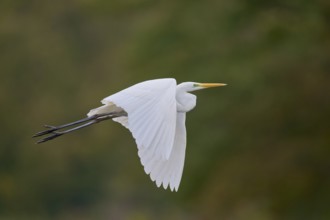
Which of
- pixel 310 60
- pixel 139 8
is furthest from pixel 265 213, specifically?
pixel 139 8

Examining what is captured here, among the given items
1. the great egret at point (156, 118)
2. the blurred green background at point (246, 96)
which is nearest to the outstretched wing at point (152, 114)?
the great egret at point (156, 118)

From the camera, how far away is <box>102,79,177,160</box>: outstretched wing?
6543 millimetres

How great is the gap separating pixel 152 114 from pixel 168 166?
1.91 feet

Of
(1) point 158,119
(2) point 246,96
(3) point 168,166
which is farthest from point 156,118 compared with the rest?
(2) point 246,96

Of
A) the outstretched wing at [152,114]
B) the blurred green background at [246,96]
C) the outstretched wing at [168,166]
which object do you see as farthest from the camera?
the blurred green background at [246,96]

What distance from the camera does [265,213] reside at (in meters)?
12.8

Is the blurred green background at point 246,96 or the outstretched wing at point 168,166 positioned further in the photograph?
the blurred green background at point 246,96

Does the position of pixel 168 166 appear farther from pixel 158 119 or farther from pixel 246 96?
pixel 246 96

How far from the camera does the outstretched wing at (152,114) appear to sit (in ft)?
21.5

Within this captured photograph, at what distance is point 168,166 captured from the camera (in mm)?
7219

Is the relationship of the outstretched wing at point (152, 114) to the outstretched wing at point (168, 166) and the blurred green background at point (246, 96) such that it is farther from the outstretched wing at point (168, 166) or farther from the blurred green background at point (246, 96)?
the blurred green background at point (246, 96)

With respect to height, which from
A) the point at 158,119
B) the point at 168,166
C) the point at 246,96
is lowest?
the point at 246,96

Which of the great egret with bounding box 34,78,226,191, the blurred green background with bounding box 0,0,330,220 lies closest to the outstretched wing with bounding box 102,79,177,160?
the great egret with bounding box 34,78,226,191

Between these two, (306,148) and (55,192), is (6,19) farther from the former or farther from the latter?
(306,148)
